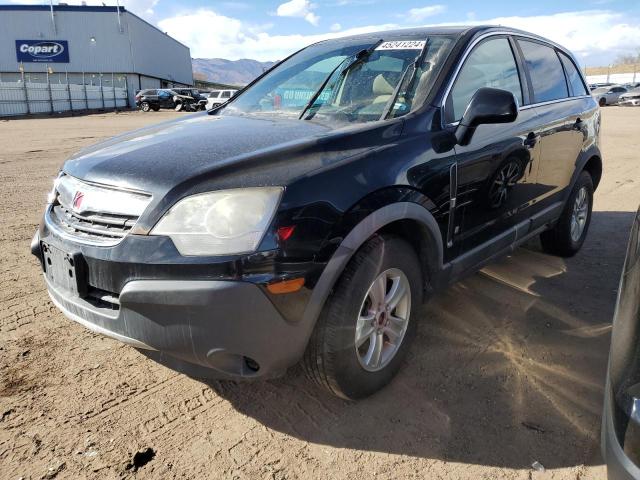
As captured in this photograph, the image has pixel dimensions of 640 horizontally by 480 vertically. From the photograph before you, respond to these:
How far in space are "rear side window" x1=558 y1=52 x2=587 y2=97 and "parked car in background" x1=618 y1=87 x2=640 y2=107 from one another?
35.6 m

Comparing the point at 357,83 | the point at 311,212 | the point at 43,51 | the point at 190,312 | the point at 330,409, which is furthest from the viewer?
the point at 43,51

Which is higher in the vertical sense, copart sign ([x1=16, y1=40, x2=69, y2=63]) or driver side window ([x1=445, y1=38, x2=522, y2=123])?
copart sign ([x1=16, y1=40, x2=69, y2=63])

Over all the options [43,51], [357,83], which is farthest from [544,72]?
[43,51]

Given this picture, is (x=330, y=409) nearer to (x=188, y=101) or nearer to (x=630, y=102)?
(x=188, y=101)

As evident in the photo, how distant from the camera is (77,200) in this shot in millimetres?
2326

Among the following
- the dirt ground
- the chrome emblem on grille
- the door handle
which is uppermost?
the door handle

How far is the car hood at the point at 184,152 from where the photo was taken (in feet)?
6.91

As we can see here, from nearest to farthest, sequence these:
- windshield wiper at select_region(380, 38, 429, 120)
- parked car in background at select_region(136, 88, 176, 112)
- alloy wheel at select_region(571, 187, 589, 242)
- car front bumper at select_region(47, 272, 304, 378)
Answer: car front bumper at select_region(47, 272, 304, 378) < windshield wiper at select_region(380, 38, 429, 120) < alloy wheel at select_region(571, 187, 589, 242) < parked car in background at select_region(136, 88, 176, 112)

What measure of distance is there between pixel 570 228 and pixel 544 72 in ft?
4.45

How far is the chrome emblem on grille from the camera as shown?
230cm

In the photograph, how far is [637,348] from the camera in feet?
4.95

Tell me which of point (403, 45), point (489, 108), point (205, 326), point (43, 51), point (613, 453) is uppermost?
point (43, 51)

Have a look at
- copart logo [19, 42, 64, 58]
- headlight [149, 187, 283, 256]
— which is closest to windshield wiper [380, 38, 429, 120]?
Result: headlight [149, 187, 283, 256]

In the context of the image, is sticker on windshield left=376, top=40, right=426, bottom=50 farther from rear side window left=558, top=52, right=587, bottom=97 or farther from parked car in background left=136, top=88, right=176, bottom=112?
parked car in background left=136, top=88, right=176, bottom=112
